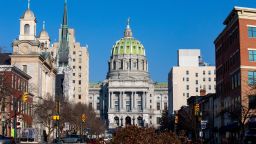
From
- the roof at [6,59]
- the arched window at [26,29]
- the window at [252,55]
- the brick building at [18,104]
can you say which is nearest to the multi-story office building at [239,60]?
the window at [252,55]

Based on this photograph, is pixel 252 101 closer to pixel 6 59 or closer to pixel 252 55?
pixel 252 55

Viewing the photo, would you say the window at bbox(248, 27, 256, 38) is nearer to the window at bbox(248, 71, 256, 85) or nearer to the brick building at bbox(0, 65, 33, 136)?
the window at bbox(248, 71, 256, 85)

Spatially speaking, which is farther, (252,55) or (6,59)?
(6,59)

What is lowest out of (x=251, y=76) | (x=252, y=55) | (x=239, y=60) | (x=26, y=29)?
(x=251, y=76)

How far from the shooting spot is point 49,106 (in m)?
108

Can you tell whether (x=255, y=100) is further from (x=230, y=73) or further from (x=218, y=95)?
(x=218, y=95)

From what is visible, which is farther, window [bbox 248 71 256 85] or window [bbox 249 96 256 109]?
window [bbox 248 71 256 85]

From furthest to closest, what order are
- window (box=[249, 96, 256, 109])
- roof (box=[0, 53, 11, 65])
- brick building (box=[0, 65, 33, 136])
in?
roof (box=[0, 53, 11, 65])
brick building (box=[0, 65, 33, 136])
window (box=[249, 96, 256, 109])

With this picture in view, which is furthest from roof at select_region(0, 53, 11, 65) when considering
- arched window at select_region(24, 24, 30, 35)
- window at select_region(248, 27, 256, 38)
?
window at select_region(248, 27, 256, 38)

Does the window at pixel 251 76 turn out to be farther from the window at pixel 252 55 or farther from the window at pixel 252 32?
the window at pixel 252 32

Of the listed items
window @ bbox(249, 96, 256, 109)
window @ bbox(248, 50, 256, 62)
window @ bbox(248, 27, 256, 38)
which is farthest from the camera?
window @ bbox(248, 27, 256, 38)

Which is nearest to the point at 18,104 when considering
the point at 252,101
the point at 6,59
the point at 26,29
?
the point at 6,59

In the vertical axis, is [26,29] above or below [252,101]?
above

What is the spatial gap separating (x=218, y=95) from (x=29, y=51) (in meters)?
40.8
